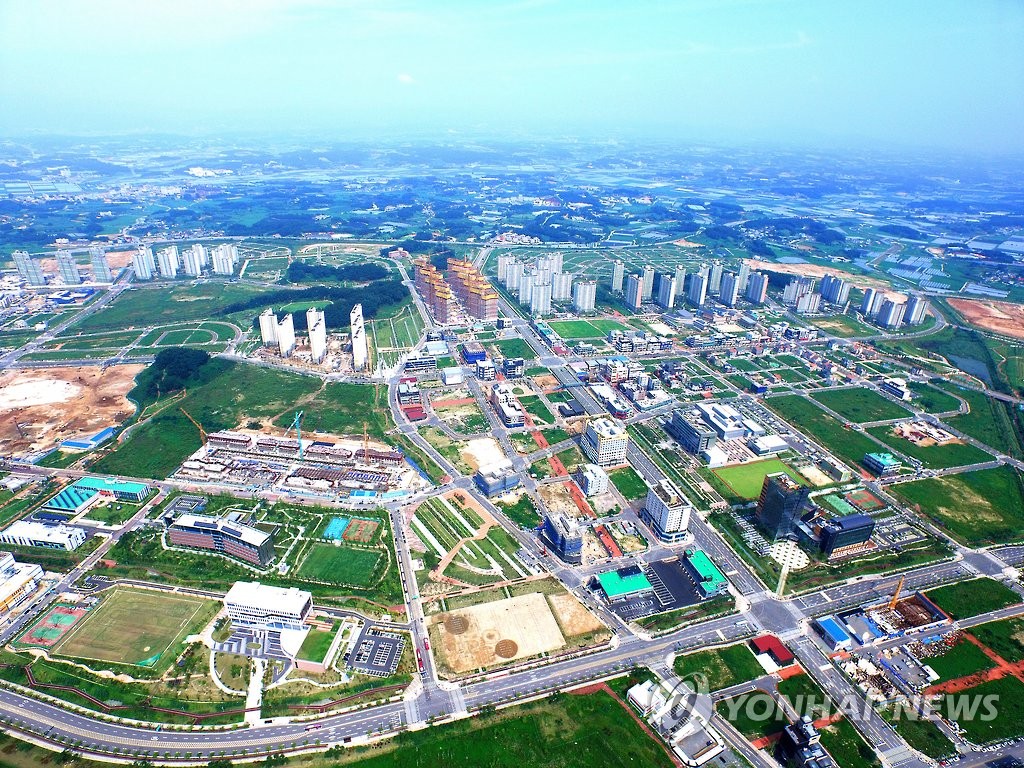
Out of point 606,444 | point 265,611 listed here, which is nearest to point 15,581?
point 265,611

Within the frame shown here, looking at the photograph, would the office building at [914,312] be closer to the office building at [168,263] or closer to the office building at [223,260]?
the office building at [223,260]

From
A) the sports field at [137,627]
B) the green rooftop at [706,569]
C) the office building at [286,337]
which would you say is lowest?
the sports field at [137,627]

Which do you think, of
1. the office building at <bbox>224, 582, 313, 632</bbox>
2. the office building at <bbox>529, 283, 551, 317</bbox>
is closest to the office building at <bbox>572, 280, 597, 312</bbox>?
the office building at <bbox>529, 283, 551, 317</bbox>

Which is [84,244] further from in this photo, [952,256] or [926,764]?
[952,256]

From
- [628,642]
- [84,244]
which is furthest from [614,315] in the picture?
[84,244]

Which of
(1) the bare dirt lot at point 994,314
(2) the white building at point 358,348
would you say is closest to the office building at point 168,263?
(2) the white building at point 358,348

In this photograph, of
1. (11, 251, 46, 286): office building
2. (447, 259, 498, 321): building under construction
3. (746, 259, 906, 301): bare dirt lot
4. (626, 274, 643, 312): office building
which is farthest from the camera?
(746, 259, 906, 301): bare dirt lot

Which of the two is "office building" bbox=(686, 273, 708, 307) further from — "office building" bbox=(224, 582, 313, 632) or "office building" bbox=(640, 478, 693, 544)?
"office building" bbox=(224, 582, 313, 632)
